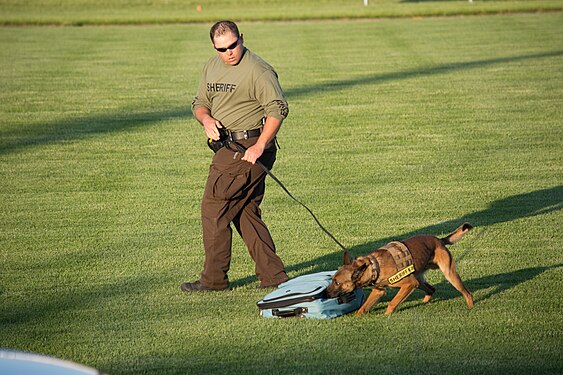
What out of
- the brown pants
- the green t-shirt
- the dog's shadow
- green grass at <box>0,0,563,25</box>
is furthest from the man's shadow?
green grass at <box>0,0,563,25</box>

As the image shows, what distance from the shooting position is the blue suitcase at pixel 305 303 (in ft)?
21.1

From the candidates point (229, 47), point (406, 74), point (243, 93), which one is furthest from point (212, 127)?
point (406, 74)

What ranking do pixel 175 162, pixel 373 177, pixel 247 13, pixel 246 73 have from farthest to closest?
1. pixel 247 13
2. pixel 175 162
3. pixel 373 177
4. pixel 246 73

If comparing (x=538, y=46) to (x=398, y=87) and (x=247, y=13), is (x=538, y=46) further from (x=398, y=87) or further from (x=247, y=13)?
(x=247, y=13)

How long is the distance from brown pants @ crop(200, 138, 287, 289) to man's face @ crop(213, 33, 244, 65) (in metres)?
0.63

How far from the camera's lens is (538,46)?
17750mm

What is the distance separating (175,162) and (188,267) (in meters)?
3.79

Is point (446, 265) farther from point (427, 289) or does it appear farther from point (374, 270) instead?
point (374, 270)

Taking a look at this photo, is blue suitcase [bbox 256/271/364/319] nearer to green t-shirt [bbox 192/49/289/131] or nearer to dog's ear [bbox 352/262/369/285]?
dog's ear [bbox 352/262/369/285]

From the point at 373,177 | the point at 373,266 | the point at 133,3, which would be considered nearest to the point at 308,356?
the point at 373,266

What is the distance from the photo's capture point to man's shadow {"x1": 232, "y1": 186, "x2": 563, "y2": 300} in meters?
7.25

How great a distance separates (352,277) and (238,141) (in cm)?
145

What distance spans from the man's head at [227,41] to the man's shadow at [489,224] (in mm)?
1900

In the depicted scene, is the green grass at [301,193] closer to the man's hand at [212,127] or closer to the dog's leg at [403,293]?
the dog's leg at [403,293]
